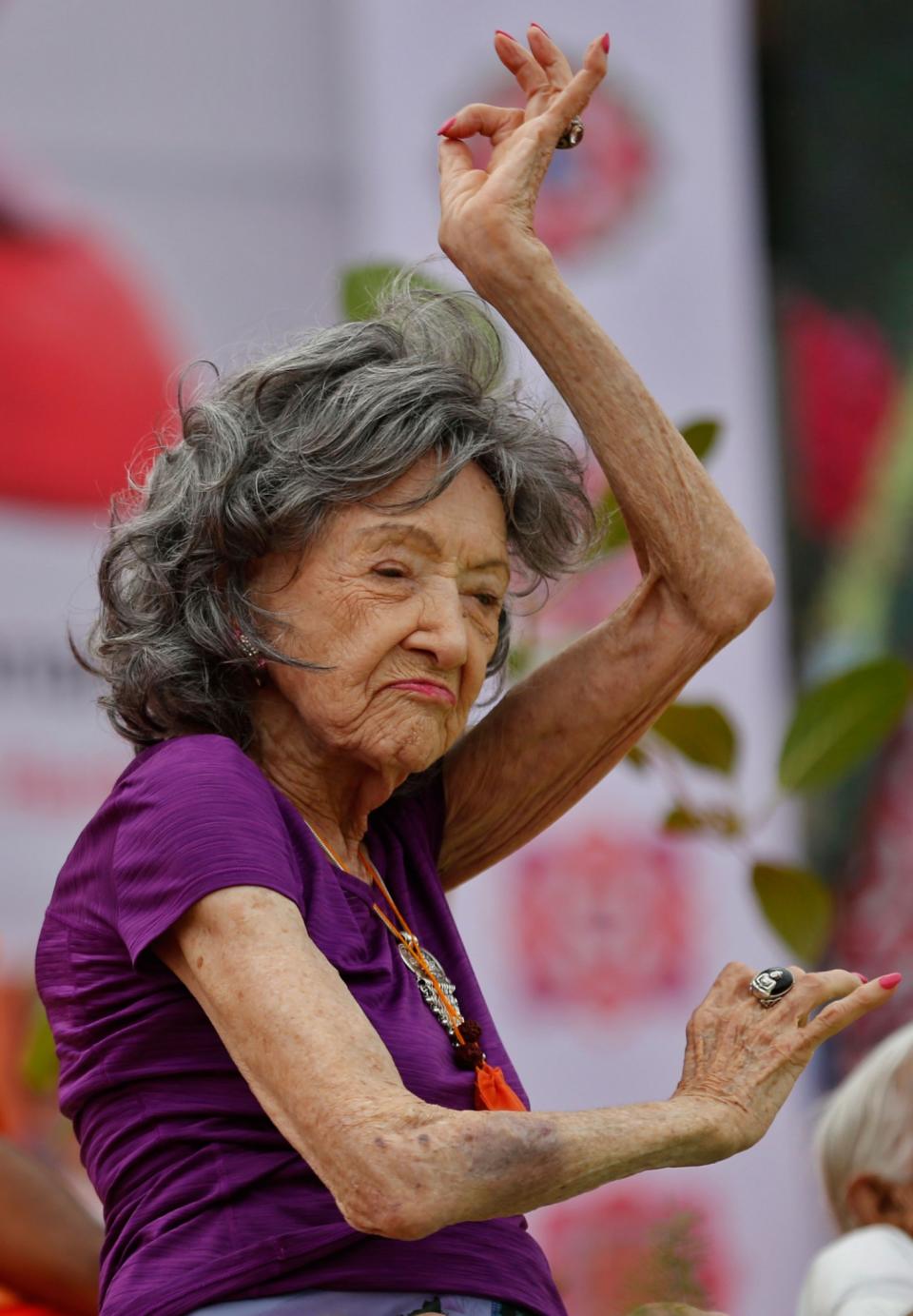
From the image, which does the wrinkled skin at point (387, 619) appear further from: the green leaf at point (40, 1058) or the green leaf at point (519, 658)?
the green leaf at point (40, 1058)

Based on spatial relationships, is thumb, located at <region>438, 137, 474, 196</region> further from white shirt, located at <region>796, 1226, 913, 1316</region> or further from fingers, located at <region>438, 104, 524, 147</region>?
white shirt, located at <region>796, 1226, 913, 1316</region>

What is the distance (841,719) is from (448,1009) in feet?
4.33

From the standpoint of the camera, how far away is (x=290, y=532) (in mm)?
1925

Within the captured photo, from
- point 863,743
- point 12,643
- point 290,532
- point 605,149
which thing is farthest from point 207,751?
point 605,149

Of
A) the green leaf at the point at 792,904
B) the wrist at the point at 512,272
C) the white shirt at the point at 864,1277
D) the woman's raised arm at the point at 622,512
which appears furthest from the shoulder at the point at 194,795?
the green leaf at the point at 792,904

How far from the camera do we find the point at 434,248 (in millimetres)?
5230

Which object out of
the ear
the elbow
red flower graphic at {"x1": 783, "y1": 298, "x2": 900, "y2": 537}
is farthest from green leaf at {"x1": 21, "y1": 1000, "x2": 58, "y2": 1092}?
red flower graphic at {"x1": 783, "y1": 298, "x2": 900, "y2": 537}

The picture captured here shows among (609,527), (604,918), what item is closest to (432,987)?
(609,527)

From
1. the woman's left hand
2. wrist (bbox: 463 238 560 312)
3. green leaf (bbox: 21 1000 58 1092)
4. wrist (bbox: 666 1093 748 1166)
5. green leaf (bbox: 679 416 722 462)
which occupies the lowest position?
green leaf (bbox: 21 1000 58 1092)

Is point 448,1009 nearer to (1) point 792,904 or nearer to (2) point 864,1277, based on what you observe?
(2) point 864,1277

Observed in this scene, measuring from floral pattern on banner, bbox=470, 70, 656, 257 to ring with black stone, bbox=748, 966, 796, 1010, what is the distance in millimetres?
3898

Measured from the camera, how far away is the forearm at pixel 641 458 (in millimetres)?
2029

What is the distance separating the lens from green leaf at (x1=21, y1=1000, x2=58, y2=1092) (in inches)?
122

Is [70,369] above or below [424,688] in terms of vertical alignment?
above
